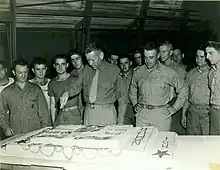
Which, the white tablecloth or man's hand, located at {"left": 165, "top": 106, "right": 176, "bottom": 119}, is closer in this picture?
the white tablecloth

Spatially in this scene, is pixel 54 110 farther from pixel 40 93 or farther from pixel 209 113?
pixel 209 113

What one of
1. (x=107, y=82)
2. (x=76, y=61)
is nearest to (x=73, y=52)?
(x=76, y=61)

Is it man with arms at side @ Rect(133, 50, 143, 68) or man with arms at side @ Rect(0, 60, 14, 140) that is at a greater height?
man with arms at side @ Rect(133, 50, 143, 68)

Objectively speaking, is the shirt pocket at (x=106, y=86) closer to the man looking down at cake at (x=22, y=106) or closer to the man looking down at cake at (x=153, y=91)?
the man looking down at cake at (x=153, y=91)

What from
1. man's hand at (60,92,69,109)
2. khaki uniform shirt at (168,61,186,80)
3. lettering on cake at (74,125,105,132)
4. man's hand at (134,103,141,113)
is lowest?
lettering on cake at (74,125,105,132)

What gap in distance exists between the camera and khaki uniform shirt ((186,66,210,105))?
44.3 inches

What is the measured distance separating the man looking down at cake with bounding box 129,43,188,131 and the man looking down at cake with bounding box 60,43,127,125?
0.05 m

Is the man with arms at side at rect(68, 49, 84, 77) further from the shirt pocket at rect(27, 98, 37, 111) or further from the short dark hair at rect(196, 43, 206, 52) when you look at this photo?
the short dark hair at rect(196, 43, 206, 52)

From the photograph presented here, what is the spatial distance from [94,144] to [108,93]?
0.66 feet

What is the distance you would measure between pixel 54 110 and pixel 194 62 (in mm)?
463

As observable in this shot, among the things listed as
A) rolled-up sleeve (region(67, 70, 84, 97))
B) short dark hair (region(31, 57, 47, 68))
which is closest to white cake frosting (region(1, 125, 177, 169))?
rolled-up sleeve (region(67, 70, 84, 97))

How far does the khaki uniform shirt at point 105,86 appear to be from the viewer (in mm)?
1169

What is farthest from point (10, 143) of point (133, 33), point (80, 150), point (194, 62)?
point (194, 62)

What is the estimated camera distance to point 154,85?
1.17m
